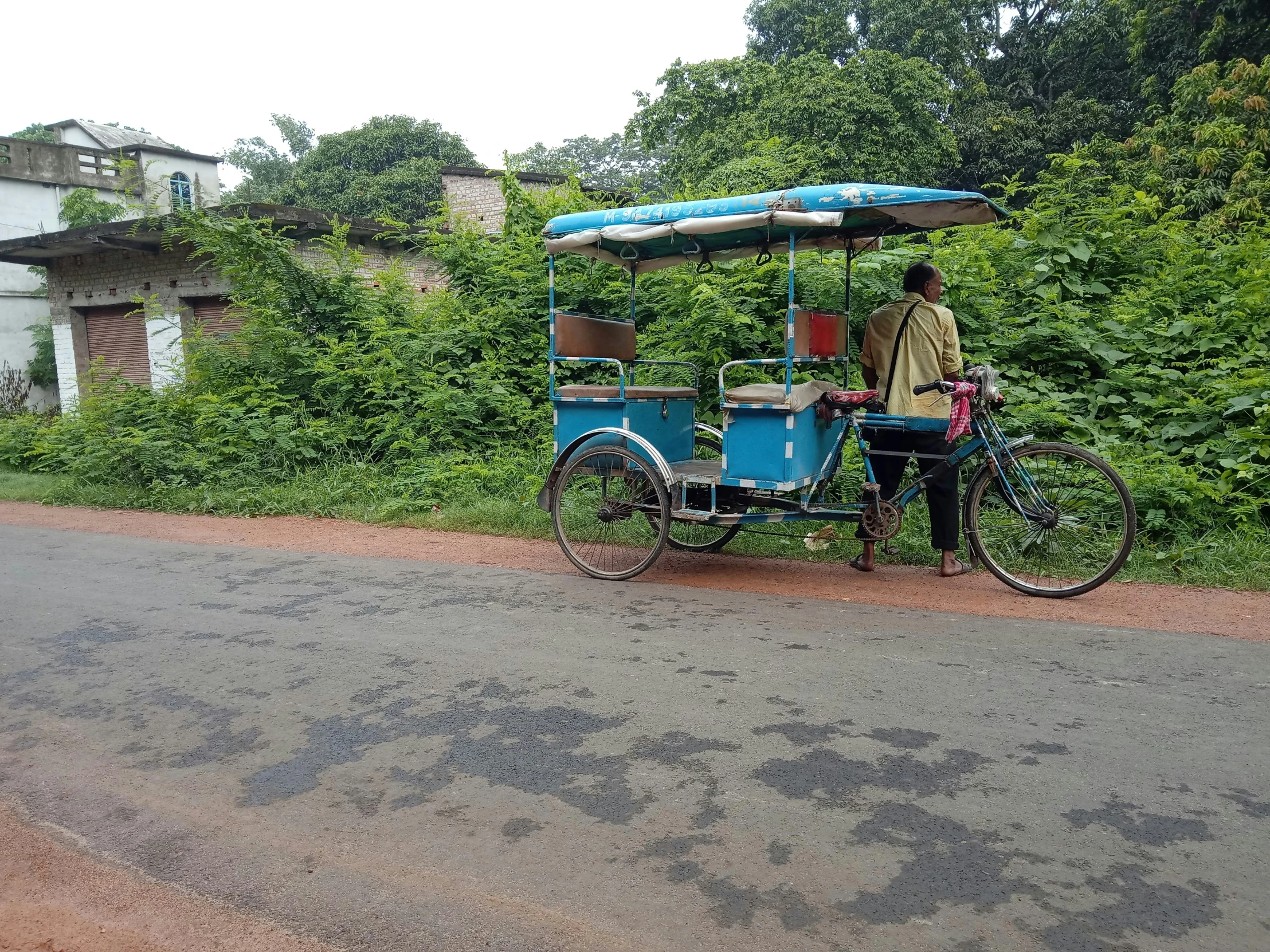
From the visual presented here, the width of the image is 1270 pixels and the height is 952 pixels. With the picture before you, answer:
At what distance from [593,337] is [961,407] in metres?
2.77

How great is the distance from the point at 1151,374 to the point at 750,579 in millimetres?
4421

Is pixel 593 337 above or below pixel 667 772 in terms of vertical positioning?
above

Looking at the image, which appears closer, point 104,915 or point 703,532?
point 104,915

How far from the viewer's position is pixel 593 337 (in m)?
7.01

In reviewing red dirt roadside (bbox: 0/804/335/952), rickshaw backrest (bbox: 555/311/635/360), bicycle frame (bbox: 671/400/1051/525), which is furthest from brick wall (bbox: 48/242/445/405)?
red dirt roadside (bbox: 0/804/335/952)

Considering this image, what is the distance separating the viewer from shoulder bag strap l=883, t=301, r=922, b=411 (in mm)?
6301

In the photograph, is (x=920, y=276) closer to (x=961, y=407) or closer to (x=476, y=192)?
(x=961, y=407)

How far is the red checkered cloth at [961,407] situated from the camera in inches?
225

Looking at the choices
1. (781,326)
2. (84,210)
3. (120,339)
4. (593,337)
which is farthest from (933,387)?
(84,210)

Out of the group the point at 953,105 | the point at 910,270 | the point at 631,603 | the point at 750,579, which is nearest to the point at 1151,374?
the point at 910,270

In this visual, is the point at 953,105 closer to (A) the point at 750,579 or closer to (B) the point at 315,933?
(A) the point at 750,579

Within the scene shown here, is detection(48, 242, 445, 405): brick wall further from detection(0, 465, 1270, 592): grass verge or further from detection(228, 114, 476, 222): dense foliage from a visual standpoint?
detection(228, 114, 476, 222): dense foliage

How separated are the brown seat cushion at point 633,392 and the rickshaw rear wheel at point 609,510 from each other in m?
0.39

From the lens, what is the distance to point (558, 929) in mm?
2510
